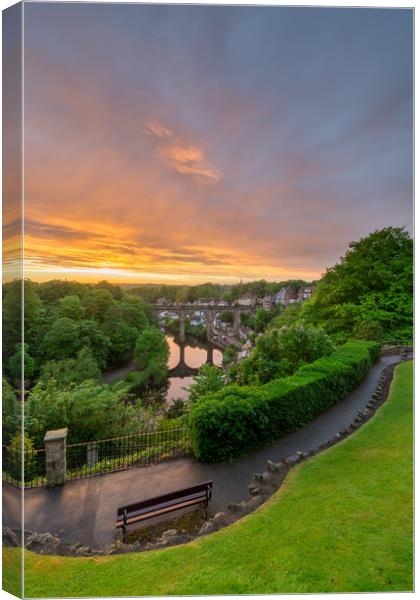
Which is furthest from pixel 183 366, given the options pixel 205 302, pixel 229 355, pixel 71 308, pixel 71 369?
pixel 71 308

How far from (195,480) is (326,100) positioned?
19.8 feet

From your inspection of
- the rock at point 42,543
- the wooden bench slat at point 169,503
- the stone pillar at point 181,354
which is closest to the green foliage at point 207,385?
the wooden bench slat at point 169,503

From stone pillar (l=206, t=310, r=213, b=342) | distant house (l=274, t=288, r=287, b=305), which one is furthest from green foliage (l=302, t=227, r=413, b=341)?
stone pillar (l=206, t=310, r=213, b=342)

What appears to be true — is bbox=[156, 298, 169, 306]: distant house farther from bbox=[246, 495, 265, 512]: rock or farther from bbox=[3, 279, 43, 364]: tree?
bbox=[3, 279, 43, 364]: tree

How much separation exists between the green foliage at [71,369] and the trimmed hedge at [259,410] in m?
4.84

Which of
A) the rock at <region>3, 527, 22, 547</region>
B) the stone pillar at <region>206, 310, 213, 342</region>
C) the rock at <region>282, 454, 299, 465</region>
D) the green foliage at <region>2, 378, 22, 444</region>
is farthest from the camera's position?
the stone pillar at <region>206, 310, 213, 342</region>

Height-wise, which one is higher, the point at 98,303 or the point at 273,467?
the point at 98,303

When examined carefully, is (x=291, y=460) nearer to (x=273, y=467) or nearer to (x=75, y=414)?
(x=273, y=467)

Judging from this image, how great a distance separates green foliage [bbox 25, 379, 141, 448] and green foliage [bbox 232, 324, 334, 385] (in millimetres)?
3233

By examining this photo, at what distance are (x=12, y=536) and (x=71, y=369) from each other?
7.34 meters

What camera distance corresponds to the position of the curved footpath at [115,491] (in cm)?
325

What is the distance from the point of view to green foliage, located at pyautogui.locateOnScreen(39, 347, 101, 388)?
313 inches

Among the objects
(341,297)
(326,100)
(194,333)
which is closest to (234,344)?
(194,333)

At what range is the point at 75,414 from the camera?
19.0 feet
